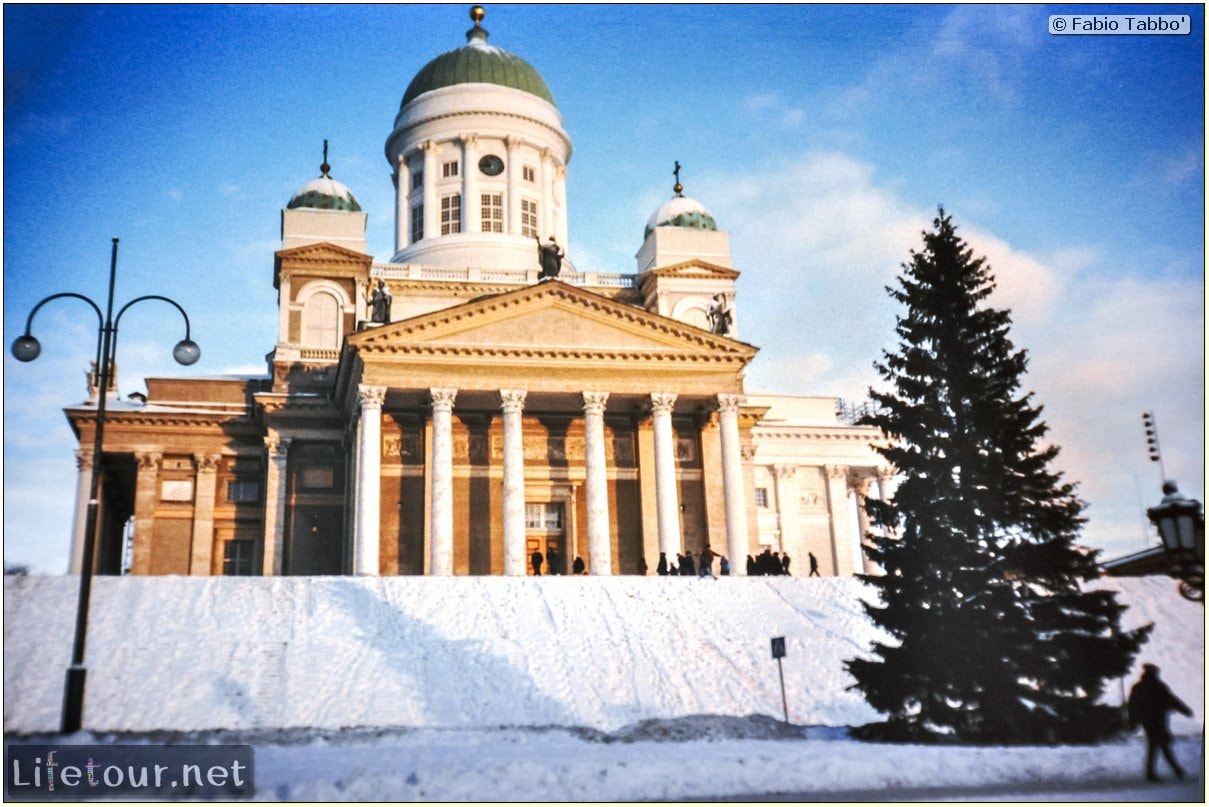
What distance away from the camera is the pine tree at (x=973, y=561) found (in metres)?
16.4

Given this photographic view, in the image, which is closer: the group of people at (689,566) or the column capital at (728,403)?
the group of people at (689,566)

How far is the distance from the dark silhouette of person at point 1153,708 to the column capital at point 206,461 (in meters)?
32.1

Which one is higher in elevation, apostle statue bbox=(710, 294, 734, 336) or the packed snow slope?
apostle statue bbox=(710, 294, 734, 336)

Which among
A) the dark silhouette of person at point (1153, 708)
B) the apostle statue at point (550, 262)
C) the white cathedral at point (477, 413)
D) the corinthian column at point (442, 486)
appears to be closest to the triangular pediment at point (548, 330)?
the white cathedral at point (477, 413)

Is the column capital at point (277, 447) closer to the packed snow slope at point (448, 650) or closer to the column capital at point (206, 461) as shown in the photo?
the column capital at point (206, 461)

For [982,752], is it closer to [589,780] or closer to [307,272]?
[589,780]

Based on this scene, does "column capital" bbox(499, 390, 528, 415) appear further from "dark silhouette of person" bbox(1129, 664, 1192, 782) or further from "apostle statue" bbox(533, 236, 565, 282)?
"dark silhouette of person" bbox(1129, 664, 1192, 782)

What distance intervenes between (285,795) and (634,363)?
22204mm

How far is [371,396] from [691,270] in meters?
14.8

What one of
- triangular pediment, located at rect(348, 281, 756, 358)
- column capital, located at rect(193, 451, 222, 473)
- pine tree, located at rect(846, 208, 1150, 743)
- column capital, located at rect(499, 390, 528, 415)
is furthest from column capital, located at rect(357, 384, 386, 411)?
pine tree, located at rect(846, 208, 1150, 743)

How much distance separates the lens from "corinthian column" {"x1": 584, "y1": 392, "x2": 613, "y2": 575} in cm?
3269

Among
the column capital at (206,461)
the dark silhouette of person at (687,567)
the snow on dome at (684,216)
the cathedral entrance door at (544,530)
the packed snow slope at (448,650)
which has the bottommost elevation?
the packed snow slope at (448,650)

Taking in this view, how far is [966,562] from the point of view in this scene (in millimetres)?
17359

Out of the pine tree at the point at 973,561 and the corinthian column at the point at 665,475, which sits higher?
the corinthian column at the point at 665,475
